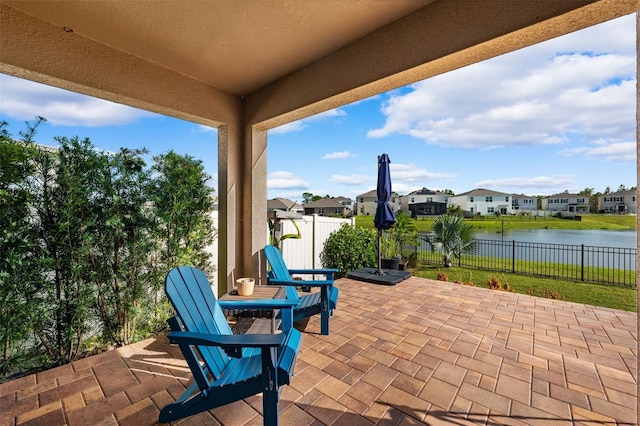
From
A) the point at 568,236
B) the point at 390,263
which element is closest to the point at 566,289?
the point at 568,236

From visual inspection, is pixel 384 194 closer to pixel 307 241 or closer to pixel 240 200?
pixel 307 241

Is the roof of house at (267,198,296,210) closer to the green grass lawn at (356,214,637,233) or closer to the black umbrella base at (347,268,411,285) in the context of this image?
the green grass lawn at (356,214,637,233)

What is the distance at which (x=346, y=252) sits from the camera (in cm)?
652

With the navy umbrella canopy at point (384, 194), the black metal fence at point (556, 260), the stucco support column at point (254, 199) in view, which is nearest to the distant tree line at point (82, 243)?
the stucco support column at point (254, 199)

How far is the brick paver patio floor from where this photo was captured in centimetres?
183

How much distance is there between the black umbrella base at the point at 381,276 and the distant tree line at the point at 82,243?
327 centimetres

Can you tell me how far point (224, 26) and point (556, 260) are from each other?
1083 centimetres

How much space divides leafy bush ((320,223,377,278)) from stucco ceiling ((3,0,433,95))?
4.29m

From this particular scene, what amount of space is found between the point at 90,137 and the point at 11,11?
3.56ft

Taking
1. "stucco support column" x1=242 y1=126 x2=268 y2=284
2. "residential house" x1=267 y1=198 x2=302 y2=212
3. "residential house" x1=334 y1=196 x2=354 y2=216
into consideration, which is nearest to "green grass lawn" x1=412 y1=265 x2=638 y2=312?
"residential house" x1=267 y1=198 x2=302 y2=212

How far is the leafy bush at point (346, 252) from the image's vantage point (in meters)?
6.48

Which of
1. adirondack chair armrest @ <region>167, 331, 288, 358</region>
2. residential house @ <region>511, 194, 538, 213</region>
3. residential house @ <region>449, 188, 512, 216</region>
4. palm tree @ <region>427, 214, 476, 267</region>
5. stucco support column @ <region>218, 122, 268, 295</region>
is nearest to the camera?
adirondack chair armrest @ <region>167, 331, 288, 358</region>

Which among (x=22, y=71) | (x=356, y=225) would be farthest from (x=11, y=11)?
(x=356, y=225)

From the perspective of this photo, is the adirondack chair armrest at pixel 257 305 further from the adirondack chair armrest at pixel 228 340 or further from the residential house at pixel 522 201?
the residential house at pixel 522 201
